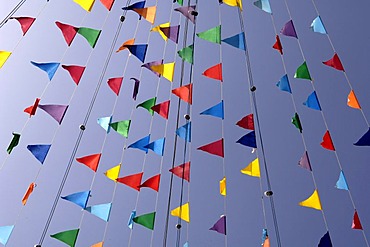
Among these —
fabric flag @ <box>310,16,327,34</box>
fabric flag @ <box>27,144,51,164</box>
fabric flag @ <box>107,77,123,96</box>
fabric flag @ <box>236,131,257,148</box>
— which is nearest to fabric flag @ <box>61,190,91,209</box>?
fabric flag @ <box>27,144,51,164</box>

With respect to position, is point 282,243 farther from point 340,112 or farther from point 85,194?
point 85,194

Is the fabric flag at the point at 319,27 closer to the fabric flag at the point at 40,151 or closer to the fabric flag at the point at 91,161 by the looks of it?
the fabric flag at the point at 91,161

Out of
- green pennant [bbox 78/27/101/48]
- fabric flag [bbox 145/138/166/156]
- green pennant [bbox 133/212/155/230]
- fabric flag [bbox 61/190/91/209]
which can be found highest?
green pennant [bbox 78/27/101/48]

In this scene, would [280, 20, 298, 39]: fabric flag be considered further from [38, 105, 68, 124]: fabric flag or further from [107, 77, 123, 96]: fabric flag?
[38, 105, 68, 124]: fabric flag

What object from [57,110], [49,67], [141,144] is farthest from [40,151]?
[141,144]

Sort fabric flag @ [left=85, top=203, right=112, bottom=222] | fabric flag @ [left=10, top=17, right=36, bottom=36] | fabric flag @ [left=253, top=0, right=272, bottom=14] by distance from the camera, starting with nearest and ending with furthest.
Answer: fabric flag @ [left=10, top=17, right=36, bottom=36]
fabric flag @ [left=253, top=0, right=272, bottom=14]
fabric flag @ [left=85, top=203, right=112, bottom=222]

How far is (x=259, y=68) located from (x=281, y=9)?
22.0 inches

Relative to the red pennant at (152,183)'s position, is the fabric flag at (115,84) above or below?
above

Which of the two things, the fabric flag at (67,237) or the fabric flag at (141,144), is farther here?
the fabric flag at (141,144)

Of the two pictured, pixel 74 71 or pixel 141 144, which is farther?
pixel 141 144

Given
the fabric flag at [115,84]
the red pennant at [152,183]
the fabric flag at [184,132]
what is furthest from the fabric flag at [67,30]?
the red pennant at [152,183]

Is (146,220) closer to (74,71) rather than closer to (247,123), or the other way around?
(247,123)

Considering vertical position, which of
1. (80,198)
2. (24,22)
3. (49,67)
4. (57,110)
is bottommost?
(80,198)

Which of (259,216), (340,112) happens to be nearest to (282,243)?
(259,216)
